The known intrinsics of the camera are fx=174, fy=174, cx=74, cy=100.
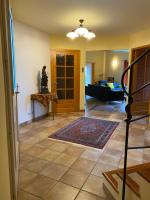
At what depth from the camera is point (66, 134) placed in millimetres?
3836

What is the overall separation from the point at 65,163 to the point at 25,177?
63 centimetres

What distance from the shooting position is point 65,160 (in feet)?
9.05

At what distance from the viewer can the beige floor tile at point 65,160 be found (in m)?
2.67

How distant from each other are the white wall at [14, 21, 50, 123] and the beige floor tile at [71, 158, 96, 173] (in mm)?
2216

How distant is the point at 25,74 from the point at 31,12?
153 cm

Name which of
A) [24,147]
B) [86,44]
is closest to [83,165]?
[24,147]

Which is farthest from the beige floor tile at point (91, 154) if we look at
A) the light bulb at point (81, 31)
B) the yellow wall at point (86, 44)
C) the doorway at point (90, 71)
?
the doorway at point (90, 71)

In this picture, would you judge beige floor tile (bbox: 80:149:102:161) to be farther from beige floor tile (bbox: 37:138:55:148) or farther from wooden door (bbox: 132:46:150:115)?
wooden door (bbox: 132:46:150:115)

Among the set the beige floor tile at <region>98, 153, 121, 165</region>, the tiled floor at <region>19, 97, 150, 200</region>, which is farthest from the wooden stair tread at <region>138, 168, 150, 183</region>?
the beige floor tile at <region>98, 153, 121, 165</region>

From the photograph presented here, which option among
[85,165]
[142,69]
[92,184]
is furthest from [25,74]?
[142,69]

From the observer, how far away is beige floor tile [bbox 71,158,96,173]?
8.24 ft

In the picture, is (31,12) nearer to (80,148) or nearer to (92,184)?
(80,148)

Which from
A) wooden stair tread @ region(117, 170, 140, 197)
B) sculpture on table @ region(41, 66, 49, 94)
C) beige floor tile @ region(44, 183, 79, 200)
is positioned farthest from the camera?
sculpture on table @ region(41, 66, 49, 94)

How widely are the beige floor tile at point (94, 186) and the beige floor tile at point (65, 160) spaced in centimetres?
45
